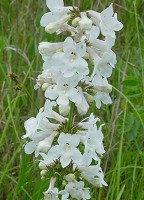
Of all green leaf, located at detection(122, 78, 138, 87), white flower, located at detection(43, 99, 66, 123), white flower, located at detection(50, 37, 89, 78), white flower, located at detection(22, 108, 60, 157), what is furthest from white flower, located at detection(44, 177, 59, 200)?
green leaf, located at detection(122, 78, 138, 87)

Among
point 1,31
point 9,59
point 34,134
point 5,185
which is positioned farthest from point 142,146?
point 1,31

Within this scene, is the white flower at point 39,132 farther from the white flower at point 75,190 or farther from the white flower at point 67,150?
the white flower at point 75,190

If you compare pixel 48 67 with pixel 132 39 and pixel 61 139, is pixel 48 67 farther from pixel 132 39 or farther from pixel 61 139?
pixel 132 39

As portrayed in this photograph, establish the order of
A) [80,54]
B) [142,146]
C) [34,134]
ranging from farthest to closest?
[142,146], [34,134], [80,54]

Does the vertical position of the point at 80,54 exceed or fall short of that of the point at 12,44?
it exceeds it

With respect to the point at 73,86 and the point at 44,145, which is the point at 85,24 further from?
the point at 44,145

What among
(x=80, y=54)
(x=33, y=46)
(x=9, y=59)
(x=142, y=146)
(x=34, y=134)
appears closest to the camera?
(x=80, y=54)

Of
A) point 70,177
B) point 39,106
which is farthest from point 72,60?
point 39,106

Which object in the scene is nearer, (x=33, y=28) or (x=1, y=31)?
(x=33, y=28)
